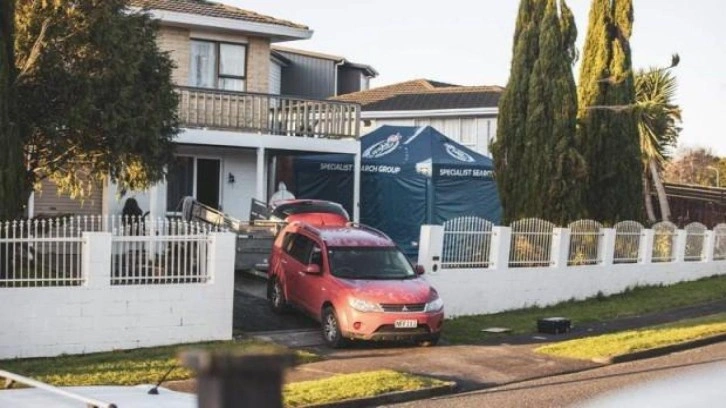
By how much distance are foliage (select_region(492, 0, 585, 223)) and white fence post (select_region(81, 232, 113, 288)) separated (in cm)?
1088

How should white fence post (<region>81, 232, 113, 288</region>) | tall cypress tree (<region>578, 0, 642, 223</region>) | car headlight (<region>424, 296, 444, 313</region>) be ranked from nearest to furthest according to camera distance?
white fence post (<region>81, 232, 113, 288</region>), car headlight (<region>424, 296, 444, 313</region>), tall cypress tree (<region>578, 0, 642, 223</region>)

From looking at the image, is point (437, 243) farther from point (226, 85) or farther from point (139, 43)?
point (226, 85)

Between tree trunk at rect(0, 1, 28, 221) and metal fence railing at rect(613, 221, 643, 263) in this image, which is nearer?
tree trunk at rect(0, 1, 28, 221)

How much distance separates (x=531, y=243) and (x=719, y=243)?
975cm

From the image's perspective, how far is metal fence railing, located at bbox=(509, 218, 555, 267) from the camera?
61.9 ft

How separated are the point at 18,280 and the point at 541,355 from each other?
7076mm

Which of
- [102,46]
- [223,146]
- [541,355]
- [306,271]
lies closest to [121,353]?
[306,271]

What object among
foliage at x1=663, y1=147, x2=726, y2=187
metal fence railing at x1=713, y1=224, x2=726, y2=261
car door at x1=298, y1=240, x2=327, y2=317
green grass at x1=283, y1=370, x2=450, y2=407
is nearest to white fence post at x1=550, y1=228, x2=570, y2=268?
car door at x1=298, y1=240, x2=327, y2=317

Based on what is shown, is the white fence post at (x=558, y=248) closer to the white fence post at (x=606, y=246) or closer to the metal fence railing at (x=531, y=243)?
the metal fence railing at (x=531, y=243)

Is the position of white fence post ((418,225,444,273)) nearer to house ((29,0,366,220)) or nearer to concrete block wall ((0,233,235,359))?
concrete block wall ((0,233,235,359))

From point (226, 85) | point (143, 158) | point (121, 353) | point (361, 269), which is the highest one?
point (226, 85)

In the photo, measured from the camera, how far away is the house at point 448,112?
109 ft

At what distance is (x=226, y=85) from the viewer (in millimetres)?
24844

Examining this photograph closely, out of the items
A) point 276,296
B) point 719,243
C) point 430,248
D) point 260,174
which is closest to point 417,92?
point 719,243
